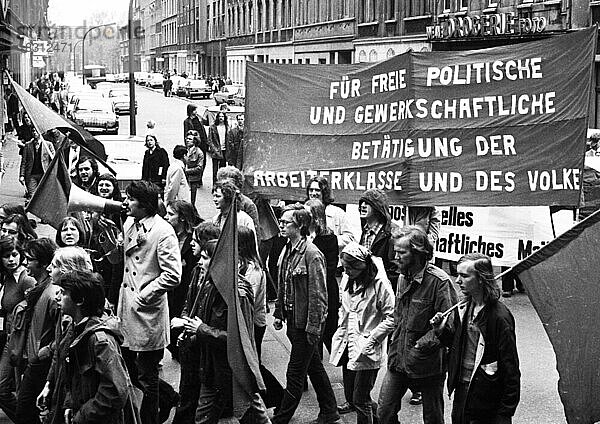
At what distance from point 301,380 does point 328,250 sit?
1415 mm

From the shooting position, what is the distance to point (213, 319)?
21.8 feet

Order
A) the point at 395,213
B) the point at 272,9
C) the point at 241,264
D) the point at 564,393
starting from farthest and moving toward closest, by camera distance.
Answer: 1. the point at 272,9
2. the point at 395,213
3. the point at 241,264
4. the point at 564,393

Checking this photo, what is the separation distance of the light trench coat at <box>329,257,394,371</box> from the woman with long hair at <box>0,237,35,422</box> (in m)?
2.18

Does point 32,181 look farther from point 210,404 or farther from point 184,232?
point 210,404

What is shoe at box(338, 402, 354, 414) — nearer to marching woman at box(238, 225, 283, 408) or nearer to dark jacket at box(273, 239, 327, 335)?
marching woman at box(238, 225, 283, 408)

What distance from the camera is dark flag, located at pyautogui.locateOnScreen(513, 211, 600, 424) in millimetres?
5836

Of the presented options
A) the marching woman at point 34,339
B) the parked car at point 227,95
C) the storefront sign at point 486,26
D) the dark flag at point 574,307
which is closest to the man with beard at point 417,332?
the dark flag at point 574,307

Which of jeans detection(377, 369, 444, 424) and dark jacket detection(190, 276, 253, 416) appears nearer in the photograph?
dark jacket detection(190, 276, 253, 416)

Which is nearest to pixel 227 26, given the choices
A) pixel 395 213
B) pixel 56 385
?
pixel 395 213

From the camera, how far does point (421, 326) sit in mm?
6719

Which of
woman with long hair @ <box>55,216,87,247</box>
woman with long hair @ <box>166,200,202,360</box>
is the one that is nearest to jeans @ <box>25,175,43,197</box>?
woman with long hair @ <box>166,200,202,360</box>

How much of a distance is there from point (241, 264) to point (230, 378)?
2.83 ft

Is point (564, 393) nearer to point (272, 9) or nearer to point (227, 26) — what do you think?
point (272, 9)

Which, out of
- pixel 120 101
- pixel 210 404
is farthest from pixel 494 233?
pixel 120 101
